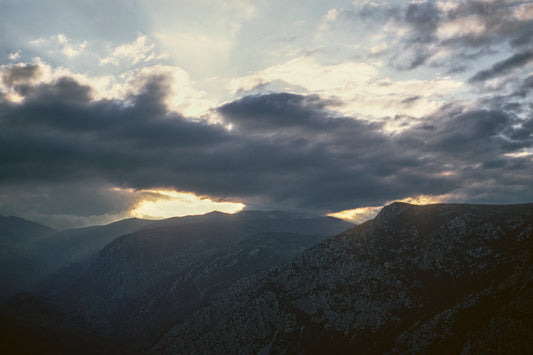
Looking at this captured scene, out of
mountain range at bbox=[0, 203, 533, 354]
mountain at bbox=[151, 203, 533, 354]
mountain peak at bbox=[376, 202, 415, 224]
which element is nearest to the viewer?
mountain at bbox=[151, 203, 533, 354]

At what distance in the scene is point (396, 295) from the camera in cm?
11725

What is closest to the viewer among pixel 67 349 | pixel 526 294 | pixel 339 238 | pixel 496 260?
pixel 526 294

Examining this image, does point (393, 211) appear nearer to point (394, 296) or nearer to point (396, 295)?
point (396, 295)

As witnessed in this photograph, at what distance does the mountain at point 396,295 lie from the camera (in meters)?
86.5

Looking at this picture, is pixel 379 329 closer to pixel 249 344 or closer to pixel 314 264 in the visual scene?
pixel 314 264

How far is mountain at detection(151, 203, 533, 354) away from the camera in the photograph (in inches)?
3406

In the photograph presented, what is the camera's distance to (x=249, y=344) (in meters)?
136

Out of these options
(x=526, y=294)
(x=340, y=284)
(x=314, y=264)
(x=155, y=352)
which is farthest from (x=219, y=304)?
(x=526, y=294)

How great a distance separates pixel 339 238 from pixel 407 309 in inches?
1997

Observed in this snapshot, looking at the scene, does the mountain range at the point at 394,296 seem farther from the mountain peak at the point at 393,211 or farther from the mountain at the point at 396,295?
the mountain peak at the point at 393,211

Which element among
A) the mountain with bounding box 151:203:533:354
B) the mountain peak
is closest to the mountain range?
the mountain with bounding box 151:203:533:354

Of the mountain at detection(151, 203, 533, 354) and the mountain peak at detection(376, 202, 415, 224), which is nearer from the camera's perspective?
the mountain at detection(151, 203, 533, 354)

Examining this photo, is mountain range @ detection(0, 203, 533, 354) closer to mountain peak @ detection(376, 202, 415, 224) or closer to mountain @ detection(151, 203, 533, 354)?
mountain @ detection(151, 203, 533, 354)

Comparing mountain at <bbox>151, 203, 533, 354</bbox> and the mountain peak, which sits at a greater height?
the mountain peak
